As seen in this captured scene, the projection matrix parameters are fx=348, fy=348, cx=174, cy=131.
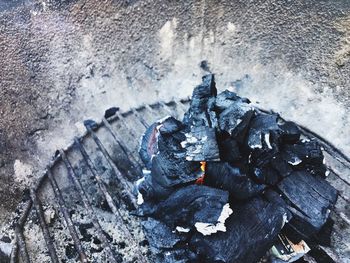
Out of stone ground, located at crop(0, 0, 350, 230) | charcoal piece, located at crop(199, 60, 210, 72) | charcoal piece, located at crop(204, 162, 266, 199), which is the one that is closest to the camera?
charcoal piece, located at crop(204, 162, 266, 199)

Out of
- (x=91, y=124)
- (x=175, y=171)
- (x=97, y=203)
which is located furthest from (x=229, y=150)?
(x=91, y=124)

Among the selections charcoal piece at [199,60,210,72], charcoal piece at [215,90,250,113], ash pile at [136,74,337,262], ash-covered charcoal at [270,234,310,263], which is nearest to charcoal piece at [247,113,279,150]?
ash pile at [136,74,337,262]

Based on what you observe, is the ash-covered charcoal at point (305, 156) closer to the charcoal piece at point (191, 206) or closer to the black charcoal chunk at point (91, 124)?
the charcoal piece at point (191, 206)

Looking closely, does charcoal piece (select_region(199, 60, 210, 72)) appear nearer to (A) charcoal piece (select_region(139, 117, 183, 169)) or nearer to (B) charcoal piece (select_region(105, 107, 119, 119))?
(B) charcoal piece (select_region(105, 107, 119, 119))

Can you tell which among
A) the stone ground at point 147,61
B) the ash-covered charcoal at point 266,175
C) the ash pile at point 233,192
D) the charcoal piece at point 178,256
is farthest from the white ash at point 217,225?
the stone ground at point 147,61

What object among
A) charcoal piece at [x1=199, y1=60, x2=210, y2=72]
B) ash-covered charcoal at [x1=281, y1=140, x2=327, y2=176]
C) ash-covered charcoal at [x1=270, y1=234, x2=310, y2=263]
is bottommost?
ash-covered charcoal at [x1=270, y1=234, x2=310, y2=263]

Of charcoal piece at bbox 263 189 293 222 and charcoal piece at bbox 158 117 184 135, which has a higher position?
charcoal piece at bbox 158 117 184 135

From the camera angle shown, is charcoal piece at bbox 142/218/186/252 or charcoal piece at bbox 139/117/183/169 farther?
charcoal piece at bbox 139/117/183/169

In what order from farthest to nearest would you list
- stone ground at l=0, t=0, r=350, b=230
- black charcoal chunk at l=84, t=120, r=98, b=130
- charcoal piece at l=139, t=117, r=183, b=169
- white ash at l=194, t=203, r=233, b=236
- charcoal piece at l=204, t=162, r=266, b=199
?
1. black charcoal chunk at l=84, t=120, r=98, b=130
2. stone ground at l=0, t=0, r=350, b=230
3. charcoal piece at l=139, t=117, r=183, b=169
4. charcoal piece at l=204, t=162, r=266, b=199
5. white ash at l=194, t=203, r=233, b=236
